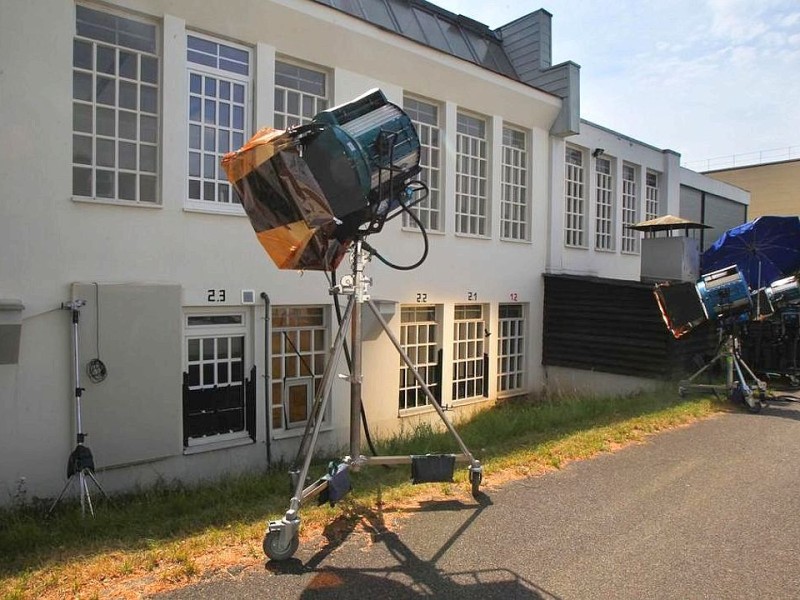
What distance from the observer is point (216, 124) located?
7926 mm

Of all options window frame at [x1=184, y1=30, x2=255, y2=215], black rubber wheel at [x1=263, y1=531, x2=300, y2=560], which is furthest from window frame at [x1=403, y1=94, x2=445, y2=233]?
black rubber wheel at [x1=263, y1=531, x2=300, y2=560]

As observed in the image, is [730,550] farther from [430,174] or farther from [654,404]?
[430,174]

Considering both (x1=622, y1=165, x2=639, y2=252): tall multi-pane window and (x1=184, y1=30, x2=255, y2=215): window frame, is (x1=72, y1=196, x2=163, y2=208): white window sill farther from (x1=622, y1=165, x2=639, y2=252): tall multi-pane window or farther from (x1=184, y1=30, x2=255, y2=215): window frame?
(x1=622, y1=165, x2=639, y2=252): tall multi-pane window

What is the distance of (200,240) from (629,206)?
446 inches

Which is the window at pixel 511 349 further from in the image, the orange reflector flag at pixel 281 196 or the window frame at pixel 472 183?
the orange reflector flag at pixel 281 196

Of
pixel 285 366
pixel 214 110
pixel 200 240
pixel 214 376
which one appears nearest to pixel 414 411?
pixel 285 366

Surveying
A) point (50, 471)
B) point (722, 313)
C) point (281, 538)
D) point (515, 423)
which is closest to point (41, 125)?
point (50, 471)

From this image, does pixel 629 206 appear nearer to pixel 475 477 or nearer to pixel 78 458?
pixel 475 477

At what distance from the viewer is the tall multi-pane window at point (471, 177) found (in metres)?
11.0

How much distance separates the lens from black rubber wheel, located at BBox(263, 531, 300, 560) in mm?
3953

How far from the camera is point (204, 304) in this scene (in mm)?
7664

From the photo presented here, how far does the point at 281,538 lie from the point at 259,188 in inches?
93.9

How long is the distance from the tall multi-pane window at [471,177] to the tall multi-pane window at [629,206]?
205 inches

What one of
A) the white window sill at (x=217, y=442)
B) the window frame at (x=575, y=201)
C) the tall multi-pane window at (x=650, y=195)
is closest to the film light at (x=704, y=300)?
the window frame at (x=575, y=201)
